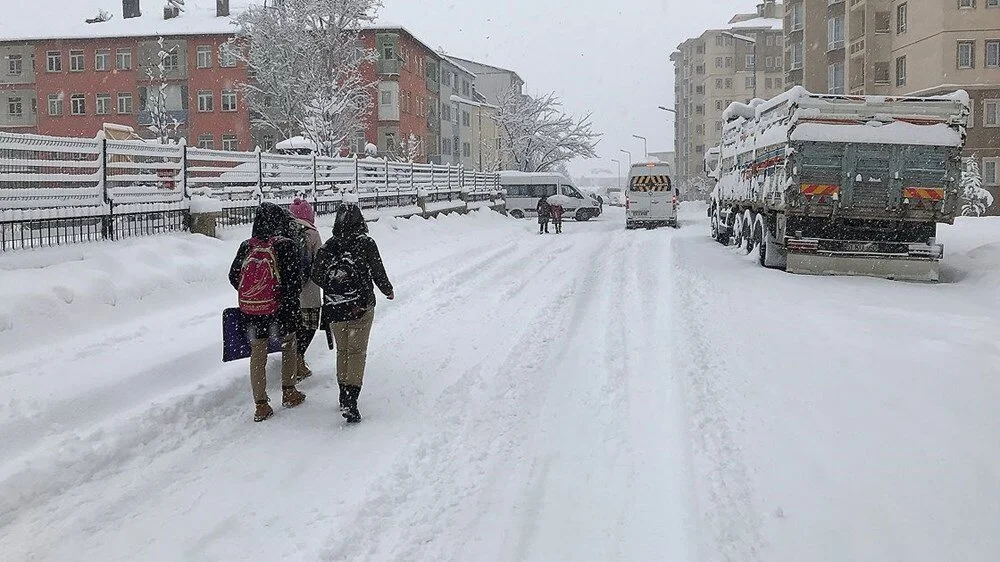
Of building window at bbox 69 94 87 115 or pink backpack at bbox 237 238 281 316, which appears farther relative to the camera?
building window at bbox 69 94 87 115

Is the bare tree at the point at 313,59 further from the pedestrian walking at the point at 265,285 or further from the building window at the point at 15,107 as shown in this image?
the pedestrian walking at the point at 265,285

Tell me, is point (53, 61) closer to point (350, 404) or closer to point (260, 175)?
point (260, 175)

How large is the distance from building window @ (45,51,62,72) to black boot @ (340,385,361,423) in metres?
67.4

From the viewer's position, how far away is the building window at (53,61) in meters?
63.6

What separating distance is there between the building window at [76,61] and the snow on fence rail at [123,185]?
52216mm

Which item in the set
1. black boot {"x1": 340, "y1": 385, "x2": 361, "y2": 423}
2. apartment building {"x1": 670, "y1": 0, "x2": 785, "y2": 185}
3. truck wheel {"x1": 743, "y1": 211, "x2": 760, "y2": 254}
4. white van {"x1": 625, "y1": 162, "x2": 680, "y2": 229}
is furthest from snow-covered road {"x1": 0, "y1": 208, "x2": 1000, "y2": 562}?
apartment building {"x1": 670, "y1": 0, "x2": 785, "y2": 185}

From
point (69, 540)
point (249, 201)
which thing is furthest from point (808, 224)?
point (69, 540)

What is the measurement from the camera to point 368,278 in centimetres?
668

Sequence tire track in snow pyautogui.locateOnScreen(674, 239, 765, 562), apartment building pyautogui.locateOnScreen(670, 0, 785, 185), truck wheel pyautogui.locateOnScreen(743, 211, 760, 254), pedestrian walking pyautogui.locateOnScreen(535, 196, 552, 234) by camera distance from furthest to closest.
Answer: apartment building pyautogui.locateOnScreen(670, 0, 785, 185) < pedestrian walking pyautogui.locateOnScreen(535, 196, 552, 234) < truck wheel pyautogui.locateOnScreen(743, 211, 760, 254) < tire track in snow pyautogui.locateOnScreen(674, 239, 765, 562)

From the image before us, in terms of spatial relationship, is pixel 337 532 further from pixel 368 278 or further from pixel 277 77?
pixel 277 77

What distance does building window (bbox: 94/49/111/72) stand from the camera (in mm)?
63188

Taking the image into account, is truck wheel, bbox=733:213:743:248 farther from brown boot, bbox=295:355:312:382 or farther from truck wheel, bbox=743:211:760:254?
brown boot, bbox=295:355:312:382

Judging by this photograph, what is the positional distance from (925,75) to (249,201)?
3624cm

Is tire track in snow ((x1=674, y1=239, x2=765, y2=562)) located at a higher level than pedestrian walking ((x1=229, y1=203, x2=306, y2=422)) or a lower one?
lower
